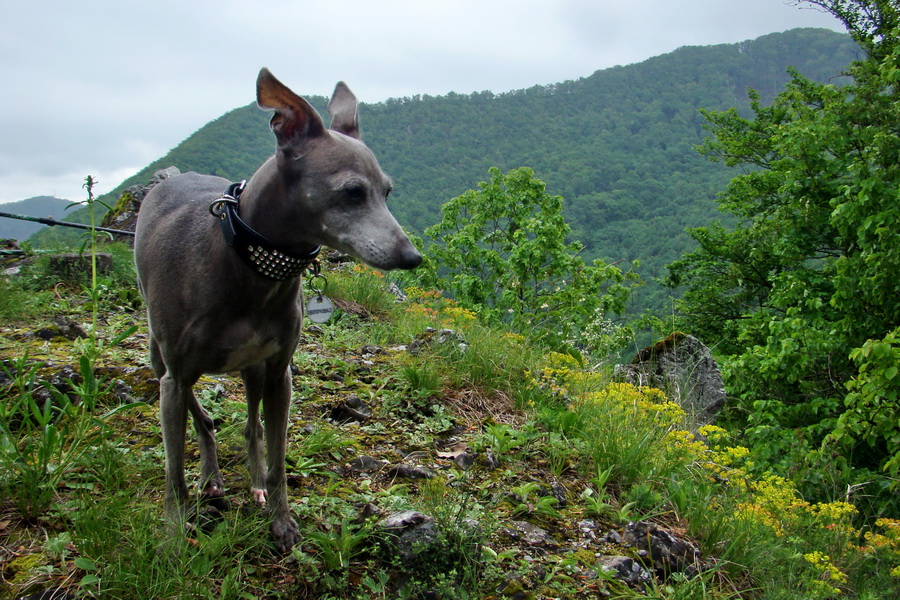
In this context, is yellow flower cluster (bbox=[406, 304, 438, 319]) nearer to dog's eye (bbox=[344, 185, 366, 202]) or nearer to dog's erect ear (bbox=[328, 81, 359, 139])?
dog's erect ear (bbox=[328, 81, 359, 139])

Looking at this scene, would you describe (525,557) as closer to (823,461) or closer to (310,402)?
(310,402)

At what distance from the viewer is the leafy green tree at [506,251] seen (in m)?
12.7

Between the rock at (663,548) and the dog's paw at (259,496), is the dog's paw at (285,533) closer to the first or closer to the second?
the dog's paw at (259,496)

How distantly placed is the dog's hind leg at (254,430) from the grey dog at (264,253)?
0.93ft

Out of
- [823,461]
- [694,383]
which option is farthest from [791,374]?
[694,383]

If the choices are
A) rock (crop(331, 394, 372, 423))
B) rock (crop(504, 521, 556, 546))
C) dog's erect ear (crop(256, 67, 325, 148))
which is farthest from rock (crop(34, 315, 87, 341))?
rock (crop(504, 521, 556, 546))

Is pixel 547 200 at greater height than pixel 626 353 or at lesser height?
greater

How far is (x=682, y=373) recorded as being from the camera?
5.96 m

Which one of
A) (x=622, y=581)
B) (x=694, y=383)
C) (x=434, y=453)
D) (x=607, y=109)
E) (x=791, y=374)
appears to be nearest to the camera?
(x=622, y=581)

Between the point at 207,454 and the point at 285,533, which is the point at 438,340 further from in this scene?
the point at 285,533

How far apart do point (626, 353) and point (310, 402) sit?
5338 millimetres

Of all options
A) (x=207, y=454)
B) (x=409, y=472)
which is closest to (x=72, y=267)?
(x=207, y=454)

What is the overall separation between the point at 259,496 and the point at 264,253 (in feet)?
3.88

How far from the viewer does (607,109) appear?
64.6 meters
